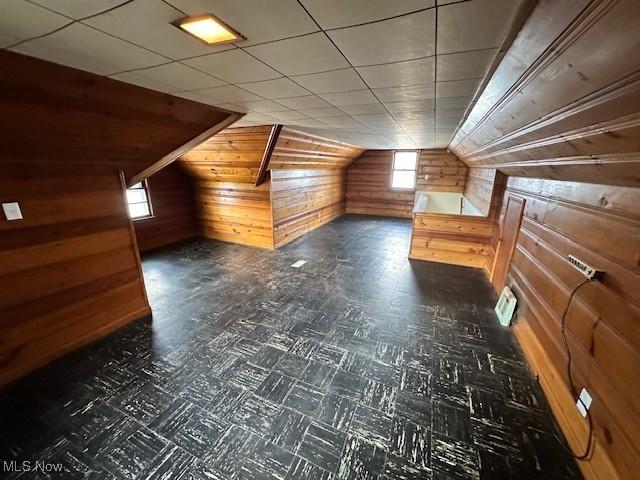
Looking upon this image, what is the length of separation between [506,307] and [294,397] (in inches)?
85.9

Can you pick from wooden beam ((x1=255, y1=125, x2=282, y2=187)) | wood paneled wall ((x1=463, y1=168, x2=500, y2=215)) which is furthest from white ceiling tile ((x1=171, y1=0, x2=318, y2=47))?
wood paneled wall ((x1=463, y1=168, x2=500, y2=215))

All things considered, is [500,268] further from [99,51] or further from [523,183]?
[99,51]

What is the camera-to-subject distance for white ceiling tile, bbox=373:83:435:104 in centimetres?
177

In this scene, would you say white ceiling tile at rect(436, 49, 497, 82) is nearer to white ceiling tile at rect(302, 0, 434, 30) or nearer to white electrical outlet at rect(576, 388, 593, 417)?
white ceiling tile at rect(302, 0, 434, 30)

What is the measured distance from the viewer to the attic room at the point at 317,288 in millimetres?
1010

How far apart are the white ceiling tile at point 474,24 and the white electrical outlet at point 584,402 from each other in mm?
1816

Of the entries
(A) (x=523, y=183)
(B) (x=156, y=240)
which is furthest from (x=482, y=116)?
(B) (x=156, y=240)

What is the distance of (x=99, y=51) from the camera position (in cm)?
122

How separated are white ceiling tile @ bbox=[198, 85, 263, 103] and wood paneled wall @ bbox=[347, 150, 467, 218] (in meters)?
5.53

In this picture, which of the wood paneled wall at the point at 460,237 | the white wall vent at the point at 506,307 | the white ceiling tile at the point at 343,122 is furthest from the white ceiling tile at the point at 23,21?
the wood paneled wall at the point at 460,237

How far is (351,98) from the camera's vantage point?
2.04 metres

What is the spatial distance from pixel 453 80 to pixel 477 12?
29.6 inches

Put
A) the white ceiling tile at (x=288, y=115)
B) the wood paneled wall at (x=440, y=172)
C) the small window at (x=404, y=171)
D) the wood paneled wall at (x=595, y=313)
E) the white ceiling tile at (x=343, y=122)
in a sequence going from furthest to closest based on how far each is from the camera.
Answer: the small window at (x=404, y=171) < the wood paneled wall at (x=440, y=172) < the white ceiling tile at (x=343, y=122) < the white ceiling tile at (x=288, y=115) < the wood paneled wall at (x=595, y=313)

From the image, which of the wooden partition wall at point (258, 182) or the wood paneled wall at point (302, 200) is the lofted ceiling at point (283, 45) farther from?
the wood paneled wall at point (302, 200)
